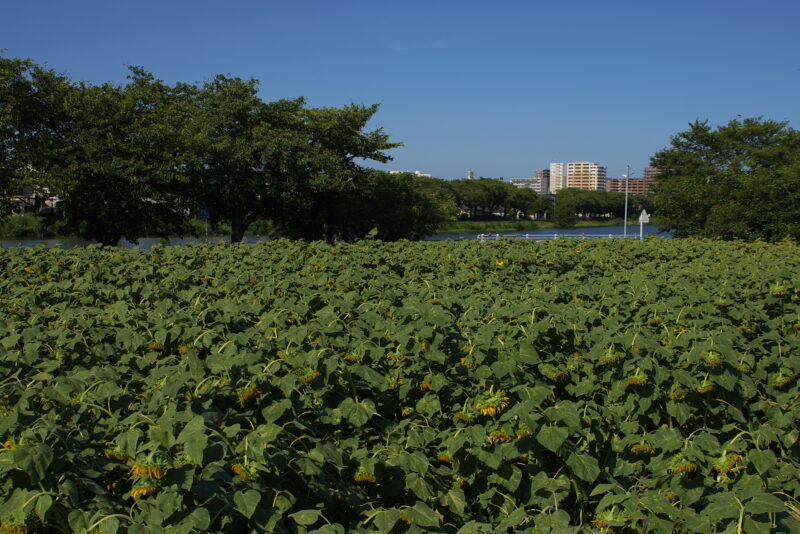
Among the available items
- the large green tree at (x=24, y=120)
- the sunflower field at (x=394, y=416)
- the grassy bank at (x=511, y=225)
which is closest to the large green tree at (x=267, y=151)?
the large green tree at (x=24, y=120)

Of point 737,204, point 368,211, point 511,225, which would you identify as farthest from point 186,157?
point 511,225

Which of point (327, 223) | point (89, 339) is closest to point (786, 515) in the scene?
point (89, 339)

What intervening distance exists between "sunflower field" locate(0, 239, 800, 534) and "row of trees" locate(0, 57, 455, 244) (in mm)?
18706

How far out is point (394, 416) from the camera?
2561 mm

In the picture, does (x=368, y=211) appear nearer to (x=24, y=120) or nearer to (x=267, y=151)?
(x=267, y=151)

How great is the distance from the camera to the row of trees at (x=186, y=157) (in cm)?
2014

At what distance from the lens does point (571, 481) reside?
7.49ft

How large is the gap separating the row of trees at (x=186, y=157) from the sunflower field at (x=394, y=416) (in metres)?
18.7

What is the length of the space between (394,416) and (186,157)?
2085cm

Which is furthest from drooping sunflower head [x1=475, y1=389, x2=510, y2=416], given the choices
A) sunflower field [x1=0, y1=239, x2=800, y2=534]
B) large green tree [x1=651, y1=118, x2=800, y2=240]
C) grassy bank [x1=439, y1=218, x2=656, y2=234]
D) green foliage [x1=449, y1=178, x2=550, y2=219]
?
green foliage [x1=449, y1=178, x2=550, y2=219]

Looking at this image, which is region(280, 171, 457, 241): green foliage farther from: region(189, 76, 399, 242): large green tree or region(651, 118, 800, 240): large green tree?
region(651, 118, 800, 240): large green tree

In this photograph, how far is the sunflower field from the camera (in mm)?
1637

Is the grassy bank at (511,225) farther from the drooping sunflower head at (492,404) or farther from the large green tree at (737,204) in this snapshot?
the drooping sunflower head at (492,404)

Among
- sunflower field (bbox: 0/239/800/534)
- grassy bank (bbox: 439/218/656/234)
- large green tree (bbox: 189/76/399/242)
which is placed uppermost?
large green tree (bbox: 189/76/399/242)
